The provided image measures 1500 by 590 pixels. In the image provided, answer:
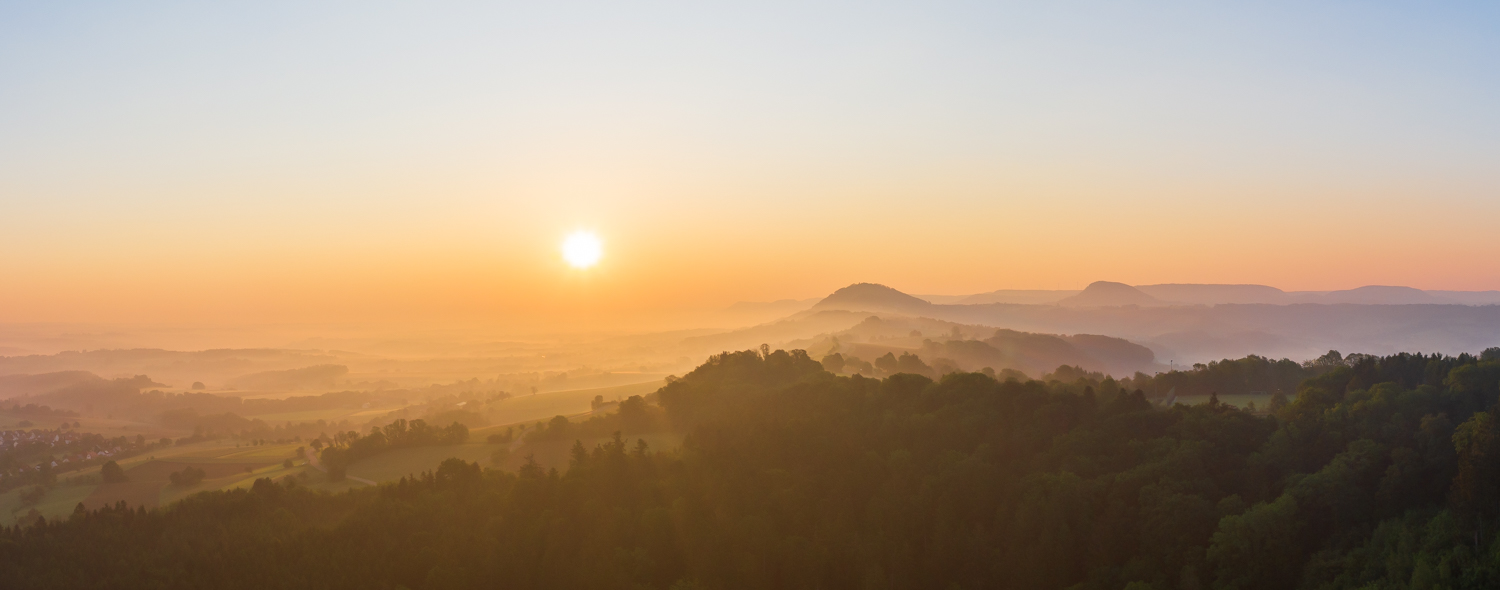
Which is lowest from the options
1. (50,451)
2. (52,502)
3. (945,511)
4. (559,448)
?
(52,502)

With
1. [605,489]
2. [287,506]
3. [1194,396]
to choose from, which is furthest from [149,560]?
[1194,396]

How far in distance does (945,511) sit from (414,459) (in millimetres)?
37913

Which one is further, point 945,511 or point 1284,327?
point 1284,327

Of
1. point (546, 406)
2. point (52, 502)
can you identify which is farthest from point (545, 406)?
point (52, 502)

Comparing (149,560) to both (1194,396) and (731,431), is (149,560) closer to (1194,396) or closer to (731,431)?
(731,431)

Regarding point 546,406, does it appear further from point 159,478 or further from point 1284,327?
point 1284,327

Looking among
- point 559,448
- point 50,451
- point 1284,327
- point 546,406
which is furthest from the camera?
point 1284,327

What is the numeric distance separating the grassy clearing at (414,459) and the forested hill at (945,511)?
963 cm

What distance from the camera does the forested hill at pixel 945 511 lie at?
25766 mm

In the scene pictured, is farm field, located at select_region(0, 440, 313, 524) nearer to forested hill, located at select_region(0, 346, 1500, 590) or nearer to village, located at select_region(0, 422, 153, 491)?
village, located at select_region(0, 422, 153, 491)

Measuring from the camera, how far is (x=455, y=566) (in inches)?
1229

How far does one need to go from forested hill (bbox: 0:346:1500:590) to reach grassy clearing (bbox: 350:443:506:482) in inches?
379

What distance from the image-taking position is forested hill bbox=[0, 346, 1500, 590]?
1014 inches

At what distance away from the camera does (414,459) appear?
52688 millimetres
